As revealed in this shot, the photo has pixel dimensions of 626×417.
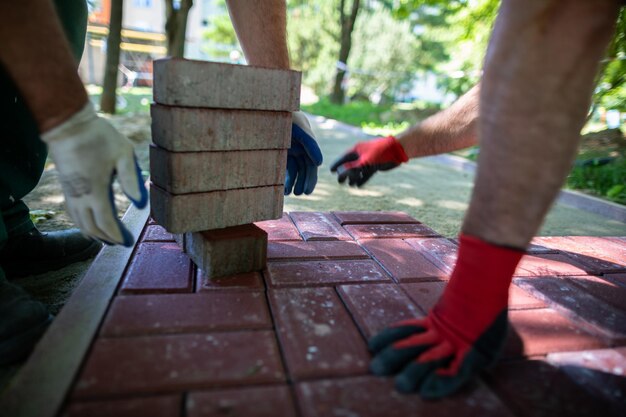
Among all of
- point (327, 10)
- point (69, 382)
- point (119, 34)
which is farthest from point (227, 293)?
point (327, 10)

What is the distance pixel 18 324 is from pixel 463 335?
125cm

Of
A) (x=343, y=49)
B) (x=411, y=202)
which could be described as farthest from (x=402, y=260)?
(x=343, y=49)

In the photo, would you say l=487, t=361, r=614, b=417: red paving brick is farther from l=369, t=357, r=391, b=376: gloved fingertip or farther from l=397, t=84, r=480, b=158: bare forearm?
l=397, t=84, r=480, b=158: bare forearm

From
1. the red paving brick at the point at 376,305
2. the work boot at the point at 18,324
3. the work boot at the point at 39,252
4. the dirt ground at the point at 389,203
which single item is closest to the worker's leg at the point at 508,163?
the red paving brick at the point at 376,305

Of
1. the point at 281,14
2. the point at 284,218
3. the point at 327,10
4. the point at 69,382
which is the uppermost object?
the point at 327,10

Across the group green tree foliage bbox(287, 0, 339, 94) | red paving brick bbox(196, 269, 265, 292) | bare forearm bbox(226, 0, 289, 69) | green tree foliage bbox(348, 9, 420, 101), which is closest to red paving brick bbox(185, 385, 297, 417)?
red paving brick bbox(196, 269, 265, 292)

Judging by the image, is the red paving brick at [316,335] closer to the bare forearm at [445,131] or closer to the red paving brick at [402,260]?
the red paving brick at [402,260]

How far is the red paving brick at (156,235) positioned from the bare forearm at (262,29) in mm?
831

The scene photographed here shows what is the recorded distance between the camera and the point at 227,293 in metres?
1.37

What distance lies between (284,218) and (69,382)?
1.35 meters

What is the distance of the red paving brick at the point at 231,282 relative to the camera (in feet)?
4.59

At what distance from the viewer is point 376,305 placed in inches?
54.0

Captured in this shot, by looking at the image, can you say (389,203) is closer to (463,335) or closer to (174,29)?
(463,335)

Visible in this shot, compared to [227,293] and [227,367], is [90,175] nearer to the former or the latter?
[227,293]
